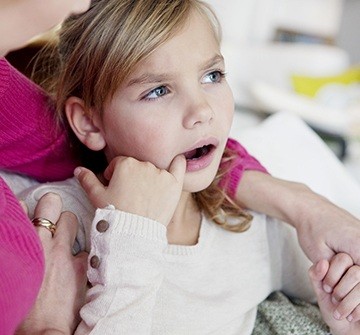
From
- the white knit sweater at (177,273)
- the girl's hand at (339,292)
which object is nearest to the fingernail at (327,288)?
the girl's hand at (339,292)

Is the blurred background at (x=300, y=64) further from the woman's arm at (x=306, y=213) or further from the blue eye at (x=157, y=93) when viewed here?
the blue eye at (x=157, y=93)

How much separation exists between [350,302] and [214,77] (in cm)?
39

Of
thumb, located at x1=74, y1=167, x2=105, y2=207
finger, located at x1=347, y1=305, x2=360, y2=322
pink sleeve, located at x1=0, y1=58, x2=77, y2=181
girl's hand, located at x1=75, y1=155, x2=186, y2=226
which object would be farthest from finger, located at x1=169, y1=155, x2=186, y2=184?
finger, located at x1=347, y1=305, x2=360, y2=322

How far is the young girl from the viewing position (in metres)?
0.86

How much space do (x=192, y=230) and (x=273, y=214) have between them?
0.48 feet

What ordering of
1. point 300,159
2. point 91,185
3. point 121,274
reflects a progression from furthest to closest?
point 300,159 < point 91,185 < point 121,274

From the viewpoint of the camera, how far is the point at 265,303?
1164 millimetres

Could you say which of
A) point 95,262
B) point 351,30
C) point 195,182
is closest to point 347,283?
point 195,182

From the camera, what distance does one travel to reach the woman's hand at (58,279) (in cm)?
87

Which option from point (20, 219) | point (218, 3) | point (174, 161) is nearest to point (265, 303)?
point (174, 161)

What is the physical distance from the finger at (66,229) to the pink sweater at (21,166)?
0.43 ft

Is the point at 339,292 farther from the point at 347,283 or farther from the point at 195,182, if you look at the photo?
the point at 195,182

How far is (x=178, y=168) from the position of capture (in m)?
0.98

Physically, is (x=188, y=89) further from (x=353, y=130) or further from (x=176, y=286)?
(x=353, y=130)
